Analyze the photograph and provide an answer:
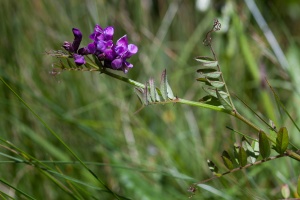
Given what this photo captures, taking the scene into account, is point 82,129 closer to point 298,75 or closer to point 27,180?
point 27,180

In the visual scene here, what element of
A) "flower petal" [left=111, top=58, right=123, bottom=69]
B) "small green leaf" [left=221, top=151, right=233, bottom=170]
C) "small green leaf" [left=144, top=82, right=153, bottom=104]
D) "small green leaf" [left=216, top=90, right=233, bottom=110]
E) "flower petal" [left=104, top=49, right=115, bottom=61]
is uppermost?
"flower petal" [left=104, top=49, right=115, bottom=61]

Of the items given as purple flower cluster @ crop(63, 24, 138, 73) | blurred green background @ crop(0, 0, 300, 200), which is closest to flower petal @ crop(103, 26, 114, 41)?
purple flower cluster @ crop(63, 24, 138, 73)

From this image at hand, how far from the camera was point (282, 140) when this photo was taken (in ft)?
2.24

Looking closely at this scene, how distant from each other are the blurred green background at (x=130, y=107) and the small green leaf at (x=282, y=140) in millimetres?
382

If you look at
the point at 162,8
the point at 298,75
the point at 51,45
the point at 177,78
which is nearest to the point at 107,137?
the point at 177,78

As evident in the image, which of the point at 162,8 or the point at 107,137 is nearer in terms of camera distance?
the point at 107,137

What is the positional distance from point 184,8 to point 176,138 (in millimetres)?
784

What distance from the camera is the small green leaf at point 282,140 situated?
68 centimetres

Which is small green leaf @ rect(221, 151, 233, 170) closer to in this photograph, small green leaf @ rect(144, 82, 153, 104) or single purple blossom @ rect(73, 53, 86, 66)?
small green leaf @ rect(144, 82, 153, 104)

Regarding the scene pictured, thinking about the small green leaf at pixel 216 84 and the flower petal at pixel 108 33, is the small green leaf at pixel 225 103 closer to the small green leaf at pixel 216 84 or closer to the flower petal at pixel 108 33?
the small green leaf at pixel 216 84

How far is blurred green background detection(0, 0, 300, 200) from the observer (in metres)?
1.36

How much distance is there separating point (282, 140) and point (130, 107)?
3.55 ft

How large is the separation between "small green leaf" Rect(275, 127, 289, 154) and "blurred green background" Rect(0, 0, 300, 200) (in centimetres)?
38

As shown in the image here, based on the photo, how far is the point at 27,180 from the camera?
138cm
